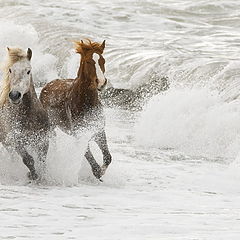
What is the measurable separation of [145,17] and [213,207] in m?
16.5

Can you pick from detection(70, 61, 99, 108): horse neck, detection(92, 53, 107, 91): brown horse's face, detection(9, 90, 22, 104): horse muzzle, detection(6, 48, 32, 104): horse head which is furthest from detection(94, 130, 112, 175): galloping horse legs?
detection(9, 90, 22, 104): horse muzzle

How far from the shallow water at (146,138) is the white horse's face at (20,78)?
91 cm

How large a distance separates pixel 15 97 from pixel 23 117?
0.51 m

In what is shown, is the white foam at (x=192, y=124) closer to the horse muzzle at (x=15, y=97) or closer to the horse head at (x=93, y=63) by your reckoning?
the horse head at (x=93, y=63)

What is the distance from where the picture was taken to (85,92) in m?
7.84

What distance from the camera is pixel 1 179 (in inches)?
303

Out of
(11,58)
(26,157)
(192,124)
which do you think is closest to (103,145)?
(26,157)

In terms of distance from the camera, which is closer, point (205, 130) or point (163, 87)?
point (205, 130)

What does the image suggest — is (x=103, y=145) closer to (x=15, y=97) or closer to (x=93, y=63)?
(x=93, y=63)

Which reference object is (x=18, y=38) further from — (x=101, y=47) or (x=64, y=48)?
(x=101, y=47)

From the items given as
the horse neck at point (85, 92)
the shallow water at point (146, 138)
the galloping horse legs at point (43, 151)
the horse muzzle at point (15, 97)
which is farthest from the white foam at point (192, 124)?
the horse muzzle at point (15, 97)

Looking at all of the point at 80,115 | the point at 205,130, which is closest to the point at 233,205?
the point at 80,115

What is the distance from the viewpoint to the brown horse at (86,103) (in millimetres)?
7789

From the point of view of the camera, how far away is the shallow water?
19.7 feet
